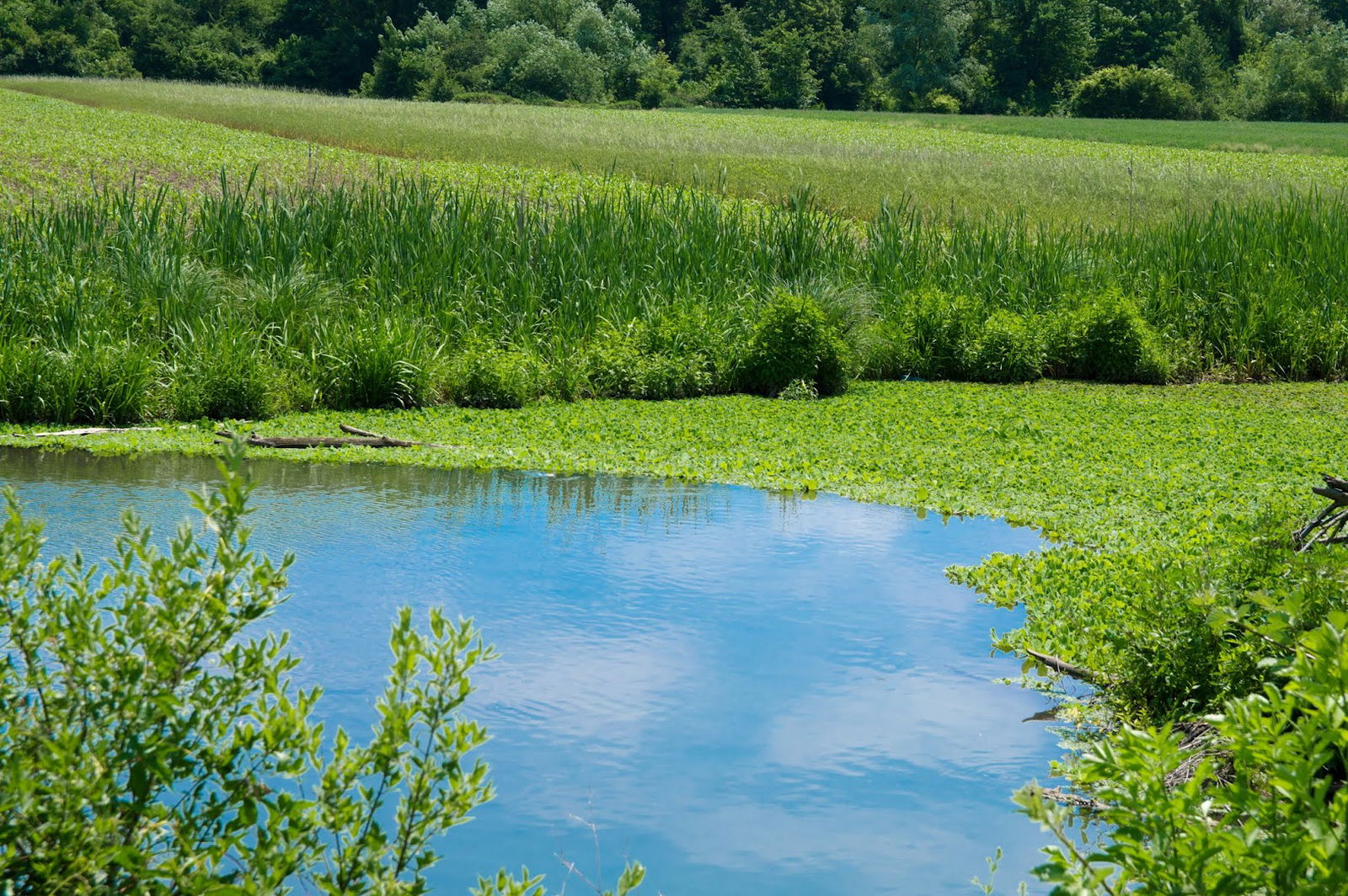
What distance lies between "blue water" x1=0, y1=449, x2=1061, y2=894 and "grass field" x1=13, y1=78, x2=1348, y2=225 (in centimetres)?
819

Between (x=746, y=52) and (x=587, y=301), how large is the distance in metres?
51.4

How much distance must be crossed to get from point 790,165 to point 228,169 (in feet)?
31.2

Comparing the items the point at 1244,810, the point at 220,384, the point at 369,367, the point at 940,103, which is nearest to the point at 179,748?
the point at 1244,810

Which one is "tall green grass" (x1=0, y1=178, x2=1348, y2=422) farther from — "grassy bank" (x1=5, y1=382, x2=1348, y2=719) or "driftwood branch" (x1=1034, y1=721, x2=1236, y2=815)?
"driftwood branch" (x1=1034, y1=721, x2=1236, y2=815)

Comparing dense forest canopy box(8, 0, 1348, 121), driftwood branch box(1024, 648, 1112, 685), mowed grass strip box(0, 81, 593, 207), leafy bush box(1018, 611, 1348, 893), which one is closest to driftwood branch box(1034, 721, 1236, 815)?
driftwood branch box(1024, 648, 1112, 685)

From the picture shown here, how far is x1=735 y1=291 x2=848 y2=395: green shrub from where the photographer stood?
10.7 metres

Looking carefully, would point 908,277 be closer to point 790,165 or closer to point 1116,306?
point 1116,306

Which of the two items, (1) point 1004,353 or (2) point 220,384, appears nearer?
(2) point 220,384

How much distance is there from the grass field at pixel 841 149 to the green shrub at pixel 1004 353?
321cm

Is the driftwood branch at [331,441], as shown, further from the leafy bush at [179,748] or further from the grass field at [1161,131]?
the grass field at [1161,131]

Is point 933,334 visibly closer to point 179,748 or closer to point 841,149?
point 179,748

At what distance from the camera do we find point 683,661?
15.3 ft

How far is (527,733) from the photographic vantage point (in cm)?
405

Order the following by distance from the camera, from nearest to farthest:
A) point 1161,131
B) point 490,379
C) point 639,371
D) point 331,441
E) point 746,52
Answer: point 331,441 → point 490,379 → point 639,371 → point 1161,131 → point 746,52
